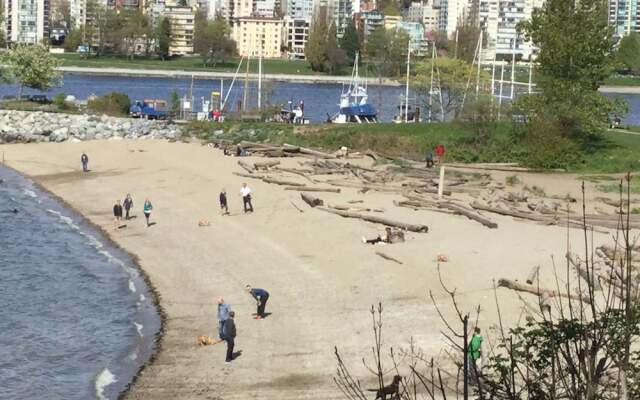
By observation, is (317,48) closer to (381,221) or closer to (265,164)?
(265,164)

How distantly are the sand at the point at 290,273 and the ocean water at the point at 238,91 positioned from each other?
152 ft

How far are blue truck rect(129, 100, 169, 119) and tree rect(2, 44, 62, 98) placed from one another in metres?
9.95

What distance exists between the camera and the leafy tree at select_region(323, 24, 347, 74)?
188 m

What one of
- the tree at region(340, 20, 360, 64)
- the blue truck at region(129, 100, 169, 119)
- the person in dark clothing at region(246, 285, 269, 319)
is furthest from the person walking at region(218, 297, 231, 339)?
the tree at region(340, 20, 360, 64)

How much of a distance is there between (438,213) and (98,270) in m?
11.3

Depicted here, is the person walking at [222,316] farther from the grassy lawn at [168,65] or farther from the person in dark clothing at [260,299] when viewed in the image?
the grassy lawn at [168,65]

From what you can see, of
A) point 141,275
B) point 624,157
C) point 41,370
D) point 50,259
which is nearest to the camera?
point 41,370

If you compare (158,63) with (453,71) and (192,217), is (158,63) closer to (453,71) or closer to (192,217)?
(453,71)

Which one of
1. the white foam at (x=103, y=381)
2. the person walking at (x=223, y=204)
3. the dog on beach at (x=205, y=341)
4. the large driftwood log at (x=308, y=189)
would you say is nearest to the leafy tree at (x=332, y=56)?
the large driftwood log at (x=308, y=189)

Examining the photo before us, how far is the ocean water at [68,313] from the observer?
21.4 m

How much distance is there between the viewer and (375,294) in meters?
26.6

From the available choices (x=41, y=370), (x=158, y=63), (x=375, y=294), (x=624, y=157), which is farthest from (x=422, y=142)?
(x=158, y=63)

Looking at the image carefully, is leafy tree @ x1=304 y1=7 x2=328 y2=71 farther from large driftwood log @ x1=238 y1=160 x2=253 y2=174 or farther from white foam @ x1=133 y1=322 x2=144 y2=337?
white foam @ x1=133 y1=322 x2=144 y2=337

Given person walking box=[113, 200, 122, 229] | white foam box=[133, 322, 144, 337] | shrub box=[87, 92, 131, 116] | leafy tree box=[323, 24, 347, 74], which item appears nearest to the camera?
white foam box=[133, 322, 144, 337]
